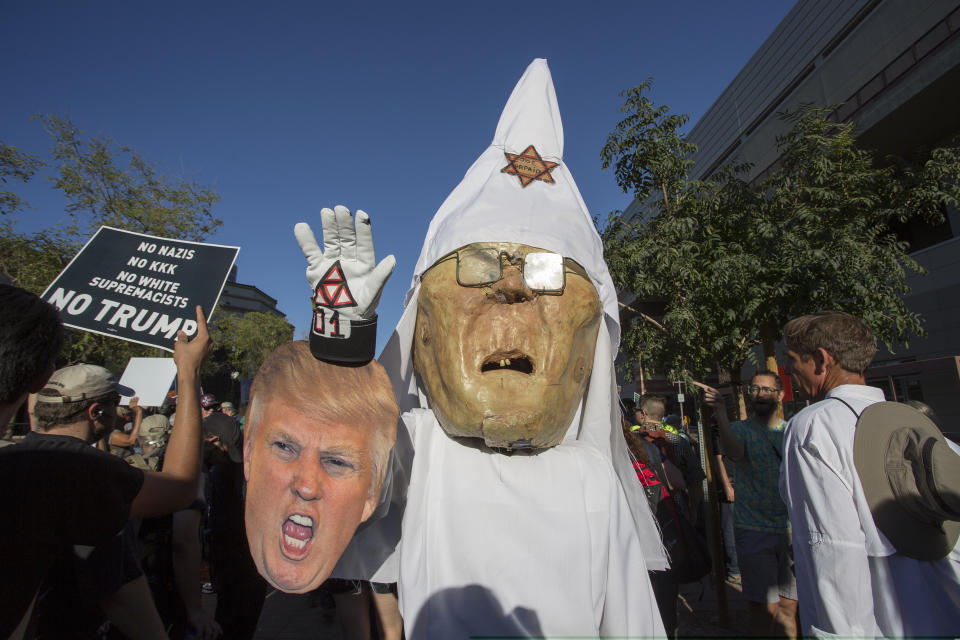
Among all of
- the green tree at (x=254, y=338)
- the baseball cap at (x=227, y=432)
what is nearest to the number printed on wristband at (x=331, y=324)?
the baseball cap at (x=227, y=432)

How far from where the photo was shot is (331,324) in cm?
145

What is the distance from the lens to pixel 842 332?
221 cm

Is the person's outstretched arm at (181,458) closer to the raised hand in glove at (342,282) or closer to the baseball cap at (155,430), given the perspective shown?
the raised hand in glove at (342,282)

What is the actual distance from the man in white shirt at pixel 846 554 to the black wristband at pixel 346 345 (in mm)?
1787

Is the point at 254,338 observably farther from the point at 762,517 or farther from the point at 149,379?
the point at 762,517

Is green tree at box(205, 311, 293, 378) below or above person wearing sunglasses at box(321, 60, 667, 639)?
above

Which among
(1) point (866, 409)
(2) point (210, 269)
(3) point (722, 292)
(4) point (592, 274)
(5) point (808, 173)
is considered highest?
(5) point (808, 173)

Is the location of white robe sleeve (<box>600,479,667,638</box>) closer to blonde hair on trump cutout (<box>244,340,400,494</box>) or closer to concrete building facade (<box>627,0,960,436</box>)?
blonde hair on trump cutout (<box>244,340,400,494</box>)

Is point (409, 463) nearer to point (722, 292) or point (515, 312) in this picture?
point (515, 312)

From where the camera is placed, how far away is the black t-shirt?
3.69 feet

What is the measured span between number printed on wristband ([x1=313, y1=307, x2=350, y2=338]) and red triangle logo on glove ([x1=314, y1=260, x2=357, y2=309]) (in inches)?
1.0

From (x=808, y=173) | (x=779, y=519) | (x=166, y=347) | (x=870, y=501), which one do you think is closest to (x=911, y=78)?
(x=808, y=173)

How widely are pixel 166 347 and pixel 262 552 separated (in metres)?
1.09

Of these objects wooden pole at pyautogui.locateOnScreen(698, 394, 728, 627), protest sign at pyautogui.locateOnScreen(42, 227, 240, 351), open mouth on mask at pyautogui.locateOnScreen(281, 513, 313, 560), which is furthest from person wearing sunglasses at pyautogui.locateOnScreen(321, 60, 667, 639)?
wooden pole at pyautogui.locateOnScreen(698, 394, 728, 627)
